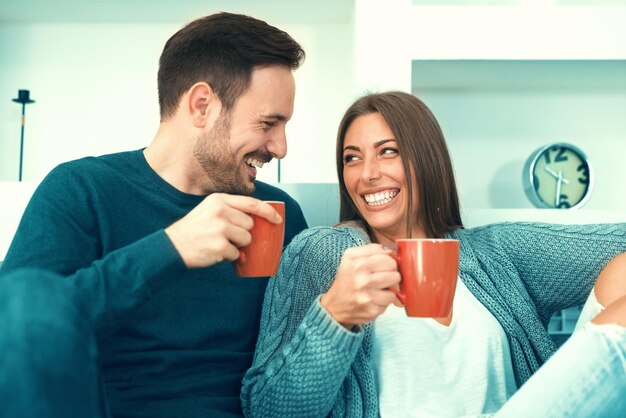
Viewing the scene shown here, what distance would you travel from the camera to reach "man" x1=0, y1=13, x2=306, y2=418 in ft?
2.21

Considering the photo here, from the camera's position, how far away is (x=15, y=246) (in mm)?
1068

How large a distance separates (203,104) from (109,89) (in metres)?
0.97

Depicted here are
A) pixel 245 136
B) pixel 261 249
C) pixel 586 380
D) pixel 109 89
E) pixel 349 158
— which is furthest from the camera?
pixel 109 89

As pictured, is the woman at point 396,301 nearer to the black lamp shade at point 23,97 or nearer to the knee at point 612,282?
the knee at point 612,282

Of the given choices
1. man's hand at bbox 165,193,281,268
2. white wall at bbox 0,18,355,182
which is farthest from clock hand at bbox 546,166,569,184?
man's hand at bbox 165,193,281,268

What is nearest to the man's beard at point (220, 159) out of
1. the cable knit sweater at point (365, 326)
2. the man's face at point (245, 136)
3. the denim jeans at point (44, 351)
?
the man's face at point (245, 136)

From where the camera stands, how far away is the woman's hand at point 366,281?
2.90 feet

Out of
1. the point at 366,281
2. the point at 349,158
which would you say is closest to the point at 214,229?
the point at 366,281

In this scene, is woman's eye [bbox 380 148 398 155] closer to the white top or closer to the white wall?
the white top

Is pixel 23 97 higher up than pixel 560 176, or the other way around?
pixel 23 97

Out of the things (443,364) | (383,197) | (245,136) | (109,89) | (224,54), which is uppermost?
(109,89)

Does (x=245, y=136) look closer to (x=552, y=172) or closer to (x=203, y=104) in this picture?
(x=203, y=104)

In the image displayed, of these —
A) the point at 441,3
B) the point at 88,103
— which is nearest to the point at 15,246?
the point at 88,103

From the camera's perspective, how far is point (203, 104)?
138 centimetres
